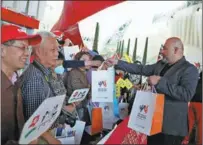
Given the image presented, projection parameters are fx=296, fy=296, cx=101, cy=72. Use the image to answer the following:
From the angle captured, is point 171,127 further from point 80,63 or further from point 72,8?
point 72,8

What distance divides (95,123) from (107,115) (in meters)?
0.22

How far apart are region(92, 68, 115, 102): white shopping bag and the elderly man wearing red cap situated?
0.55 meters

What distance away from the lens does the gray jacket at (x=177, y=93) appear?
2.11 m

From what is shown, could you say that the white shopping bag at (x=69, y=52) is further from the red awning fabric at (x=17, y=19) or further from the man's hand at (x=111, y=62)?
the man's hand at (x=111, y=62)

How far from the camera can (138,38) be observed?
6.22 metres

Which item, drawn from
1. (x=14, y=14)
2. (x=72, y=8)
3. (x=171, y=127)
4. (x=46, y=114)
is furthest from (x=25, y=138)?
(x=72, y=8)

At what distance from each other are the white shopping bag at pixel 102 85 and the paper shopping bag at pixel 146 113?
15.0 inches

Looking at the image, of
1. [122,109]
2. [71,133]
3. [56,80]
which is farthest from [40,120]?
[122,109]

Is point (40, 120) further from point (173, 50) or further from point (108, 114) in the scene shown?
point (173, 50)

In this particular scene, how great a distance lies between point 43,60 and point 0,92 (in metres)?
0.37

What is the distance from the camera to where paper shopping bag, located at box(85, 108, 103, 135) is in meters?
1.91

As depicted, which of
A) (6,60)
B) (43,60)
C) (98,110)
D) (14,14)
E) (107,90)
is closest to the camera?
(6,60)

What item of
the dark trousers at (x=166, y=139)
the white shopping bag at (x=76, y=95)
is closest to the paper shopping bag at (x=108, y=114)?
the white shopping bag at (x=76, y=95)

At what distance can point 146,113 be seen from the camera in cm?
154
